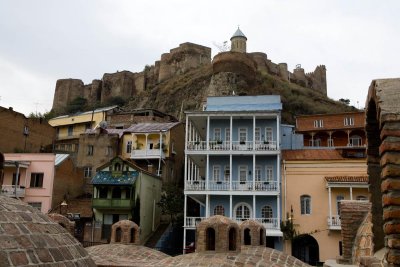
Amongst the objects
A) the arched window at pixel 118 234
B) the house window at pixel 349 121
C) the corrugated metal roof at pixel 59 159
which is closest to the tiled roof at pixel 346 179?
the arched window at pixel 118 234

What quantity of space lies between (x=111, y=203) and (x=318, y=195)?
47.7ft

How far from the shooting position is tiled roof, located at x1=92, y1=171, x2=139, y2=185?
3356 centimetres

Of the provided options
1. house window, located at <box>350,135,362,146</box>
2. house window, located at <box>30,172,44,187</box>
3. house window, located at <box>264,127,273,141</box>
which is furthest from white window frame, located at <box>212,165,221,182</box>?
house window, located at <box>350,135,362,146</box>

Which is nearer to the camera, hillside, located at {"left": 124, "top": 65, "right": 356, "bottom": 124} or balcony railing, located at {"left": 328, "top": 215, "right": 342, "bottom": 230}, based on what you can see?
balcony railing, located at {"left": 328, "top": 215, "right": 342, "bottom": 230}

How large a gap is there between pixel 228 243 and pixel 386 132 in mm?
11314

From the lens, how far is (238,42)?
6712 cm

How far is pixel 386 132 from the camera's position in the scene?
14.2ft

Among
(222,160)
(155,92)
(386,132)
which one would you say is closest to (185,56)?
(155,92)

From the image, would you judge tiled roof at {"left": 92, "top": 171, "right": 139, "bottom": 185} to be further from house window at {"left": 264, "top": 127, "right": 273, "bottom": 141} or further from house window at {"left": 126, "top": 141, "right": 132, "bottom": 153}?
house window at {"left": 126, "top": 141, "right": 132, "bottom": 153}

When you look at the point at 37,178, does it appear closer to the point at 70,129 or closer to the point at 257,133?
the point at 257,133

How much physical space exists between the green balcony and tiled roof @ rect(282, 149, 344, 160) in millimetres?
11465

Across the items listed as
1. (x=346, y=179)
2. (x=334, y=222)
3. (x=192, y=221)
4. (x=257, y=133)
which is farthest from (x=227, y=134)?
(x=334, y=222)

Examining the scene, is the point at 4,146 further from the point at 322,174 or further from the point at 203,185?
the point at 322,174

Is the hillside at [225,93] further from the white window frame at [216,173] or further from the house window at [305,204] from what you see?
the house window at [305,204]
